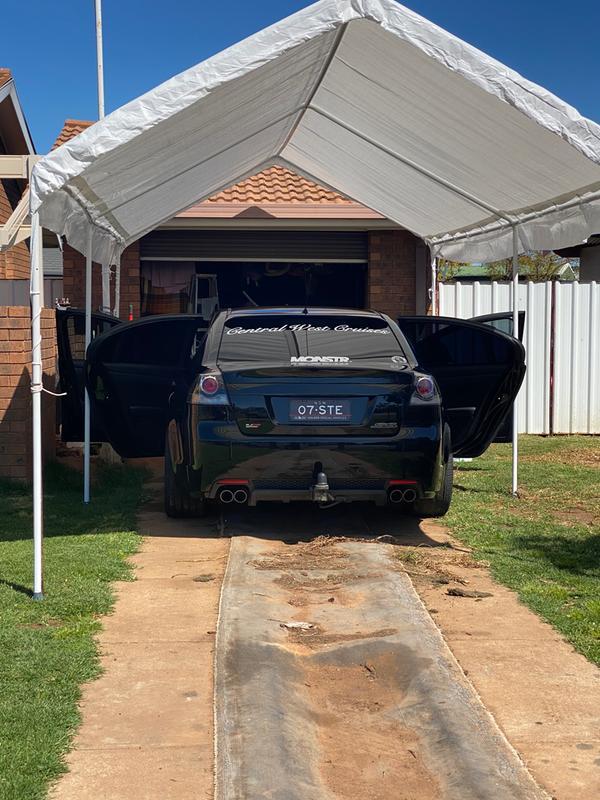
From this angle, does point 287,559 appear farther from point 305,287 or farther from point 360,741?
point 305,287

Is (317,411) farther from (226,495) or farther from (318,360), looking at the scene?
(226,495)

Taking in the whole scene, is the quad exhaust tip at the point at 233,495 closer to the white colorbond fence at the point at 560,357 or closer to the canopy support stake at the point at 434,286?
the canopy support stake at the point at 434,286

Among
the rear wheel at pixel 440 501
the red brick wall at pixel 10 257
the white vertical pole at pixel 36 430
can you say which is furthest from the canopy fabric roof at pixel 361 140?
the red brick wall at pixel 10 257

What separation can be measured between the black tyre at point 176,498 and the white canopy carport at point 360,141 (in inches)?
80.0

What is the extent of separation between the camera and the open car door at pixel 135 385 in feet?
27.1

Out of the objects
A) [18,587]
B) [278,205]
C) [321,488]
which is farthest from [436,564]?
[278,205]

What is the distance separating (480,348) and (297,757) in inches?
216

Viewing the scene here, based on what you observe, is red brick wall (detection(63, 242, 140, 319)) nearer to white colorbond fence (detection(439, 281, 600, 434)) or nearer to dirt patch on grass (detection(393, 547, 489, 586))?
white colorbond fence (detection(439, 281, 600, 434))

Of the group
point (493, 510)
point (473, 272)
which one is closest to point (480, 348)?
point (493, 510)

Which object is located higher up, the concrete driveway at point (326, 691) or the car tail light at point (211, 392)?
the car tail light at point (211, 392)

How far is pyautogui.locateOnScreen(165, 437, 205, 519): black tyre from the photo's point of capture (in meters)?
7.81

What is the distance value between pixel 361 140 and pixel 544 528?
4.34 meters

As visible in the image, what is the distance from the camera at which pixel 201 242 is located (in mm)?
15984

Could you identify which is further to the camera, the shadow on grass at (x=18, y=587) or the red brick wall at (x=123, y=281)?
the red brick wall at (x=123, y=281)
